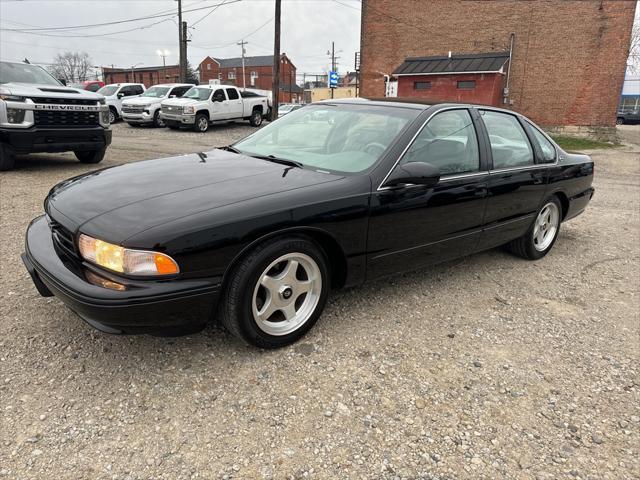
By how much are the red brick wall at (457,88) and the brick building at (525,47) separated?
0.05 m

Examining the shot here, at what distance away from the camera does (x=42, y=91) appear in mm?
7098

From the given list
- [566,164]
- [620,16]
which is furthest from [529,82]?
[566,164]

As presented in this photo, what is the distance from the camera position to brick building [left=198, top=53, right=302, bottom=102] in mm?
78062

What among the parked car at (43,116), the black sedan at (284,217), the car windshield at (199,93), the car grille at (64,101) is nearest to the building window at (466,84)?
the car windshield at (199,93)

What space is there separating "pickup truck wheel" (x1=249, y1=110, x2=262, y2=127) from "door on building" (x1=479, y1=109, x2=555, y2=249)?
17.4 m

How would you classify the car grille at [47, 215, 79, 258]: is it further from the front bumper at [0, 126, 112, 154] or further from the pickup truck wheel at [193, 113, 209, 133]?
the pickup truck wheel at [193, 113, 209, 133]

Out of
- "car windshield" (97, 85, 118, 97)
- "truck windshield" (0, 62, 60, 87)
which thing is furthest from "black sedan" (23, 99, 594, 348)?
"car windshield" (97, 85, 118, 97)

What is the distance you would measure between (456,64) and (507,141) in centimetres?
2361

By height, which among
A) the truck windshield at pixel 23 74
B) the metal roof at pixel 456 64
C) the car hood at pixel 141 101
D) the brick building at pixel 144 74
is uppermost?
the brick building at pixel 144 74

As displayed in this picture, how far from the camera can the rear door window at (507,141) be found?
3.90 m

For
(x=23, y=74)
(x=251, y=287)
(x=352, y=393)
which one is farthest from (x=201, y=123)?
(x=352, y=393)

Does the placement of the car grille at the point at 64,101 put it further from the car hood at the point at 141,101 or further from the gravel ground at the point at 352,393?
the car hood at the point at 141,101

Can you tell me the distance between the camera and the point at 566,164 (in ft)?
15.2

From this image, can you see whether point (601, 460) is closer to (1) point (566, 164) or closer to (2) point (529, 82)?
(1) point (566, 164)
